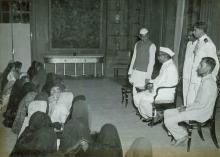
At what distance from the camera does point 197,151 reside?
469 centimetres

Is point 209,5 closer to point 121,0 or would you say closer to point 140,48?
point 140,48

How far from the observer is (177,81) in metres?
5.54

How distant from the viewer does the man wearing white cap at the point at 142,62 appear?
258 inches

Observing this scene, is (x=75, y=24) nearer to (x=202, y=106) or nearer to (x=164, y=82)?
(x=164, y=82)

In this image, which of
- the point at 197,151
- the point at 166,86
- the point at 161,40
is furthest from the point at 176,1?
the point at 197,151

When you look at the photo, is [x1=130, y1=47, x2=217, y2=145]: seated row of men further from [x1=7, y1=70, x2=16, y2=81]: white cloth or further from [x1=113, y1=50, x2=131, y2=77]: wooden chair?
[x1=113, y1=50, x2=131, y2=77]: wooden chair

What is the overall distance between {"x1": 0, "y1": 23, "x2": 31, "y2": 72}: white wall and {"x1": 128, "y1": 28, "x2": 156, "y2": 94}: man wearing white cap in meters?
4.34

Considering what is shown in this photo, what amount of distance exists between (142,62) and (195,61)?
1.42 metres

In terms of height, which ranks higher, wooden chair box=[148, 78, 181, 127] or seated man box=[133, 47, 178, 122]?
seated man box=[133, 47, 178, 122]

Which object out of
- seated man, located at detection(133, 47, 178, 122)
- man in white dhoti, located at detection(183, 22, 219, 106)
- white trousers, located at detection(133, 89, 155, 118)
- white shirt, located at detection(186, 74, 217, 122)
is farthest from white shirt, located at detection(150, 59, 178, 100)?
white shirt, located at detection(186, 74, 217, 122)

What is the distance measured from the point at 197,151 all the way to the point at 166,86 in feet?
3.99

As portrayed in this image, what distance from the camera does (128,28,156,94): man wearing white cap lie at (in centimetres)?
655

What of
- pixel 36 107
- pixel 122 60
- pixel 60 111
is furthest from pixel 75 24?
pixel 36 107

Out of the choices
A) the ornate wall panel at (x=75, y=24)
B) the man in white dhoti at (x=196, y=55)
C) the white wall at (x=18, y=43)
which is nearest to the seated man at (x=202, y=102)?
the man in white dhoti at (x=196, y=55)
